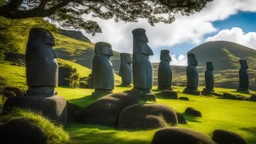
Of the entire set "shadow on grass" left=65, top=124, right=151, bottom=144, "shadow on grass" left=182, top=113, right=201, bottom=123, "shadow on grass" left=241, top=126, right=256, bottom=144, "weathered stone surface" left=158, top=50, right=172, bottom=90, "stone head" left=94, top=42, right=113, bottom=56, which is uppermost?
"stone head" left=94, top=42, right=113, bottom=56

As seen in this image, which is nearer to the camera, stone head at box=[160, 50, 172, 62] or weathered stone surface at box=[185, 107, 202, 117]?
weathered stone surface at box=[185, 107, 202, 117]

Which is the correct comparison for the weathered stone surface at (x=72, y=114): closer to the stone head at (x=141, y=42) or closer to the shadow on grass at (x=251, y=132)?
the stone head at (x=141, y=42)

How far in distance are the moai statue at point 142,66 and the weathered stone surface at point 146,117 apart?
490 cm

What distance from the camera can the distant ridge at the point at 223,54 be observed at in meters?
132

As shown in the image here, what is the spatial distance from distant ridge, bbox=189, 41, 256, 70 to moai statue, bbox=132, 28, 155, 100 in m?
118

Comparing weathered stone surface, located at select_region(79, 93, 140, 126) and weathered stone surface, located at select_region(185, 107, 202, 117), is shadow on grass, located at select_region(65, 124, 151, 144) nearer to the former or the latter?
weathered stone surface, located at select_region(79, 93, 140, 126)

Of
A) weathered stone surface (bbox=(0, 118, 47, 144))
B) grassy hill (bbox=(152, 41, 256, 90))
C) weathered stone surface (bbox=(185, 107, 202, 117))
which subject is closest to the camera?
weathered stone surface (bbox=(0, 118, 47, 144))

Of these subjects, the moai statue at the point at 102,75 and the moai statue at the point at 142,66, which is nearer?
the moai statue at the point at 142,66

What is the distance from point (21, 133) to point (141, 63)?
436 inches

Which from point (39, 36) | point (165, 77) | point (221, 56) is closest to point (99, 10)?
point (39, 36)

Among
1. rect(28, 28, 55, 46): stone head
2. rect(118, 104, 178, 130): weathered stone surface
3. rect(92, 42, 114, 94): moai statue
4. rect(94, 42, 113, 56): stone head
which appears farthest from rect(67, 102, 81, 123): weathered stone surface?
rect(94, 42, 113, 56): stone head

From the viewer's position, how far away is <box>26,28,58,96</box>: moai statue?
1022cm

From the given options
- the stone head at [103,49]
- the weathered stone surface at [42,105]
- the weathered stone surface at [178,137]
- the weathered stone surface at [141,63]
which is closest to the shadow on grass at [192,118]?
the weathered stone surface at [141,63]

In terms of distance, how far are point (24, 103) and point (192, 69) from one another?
23857 mm
